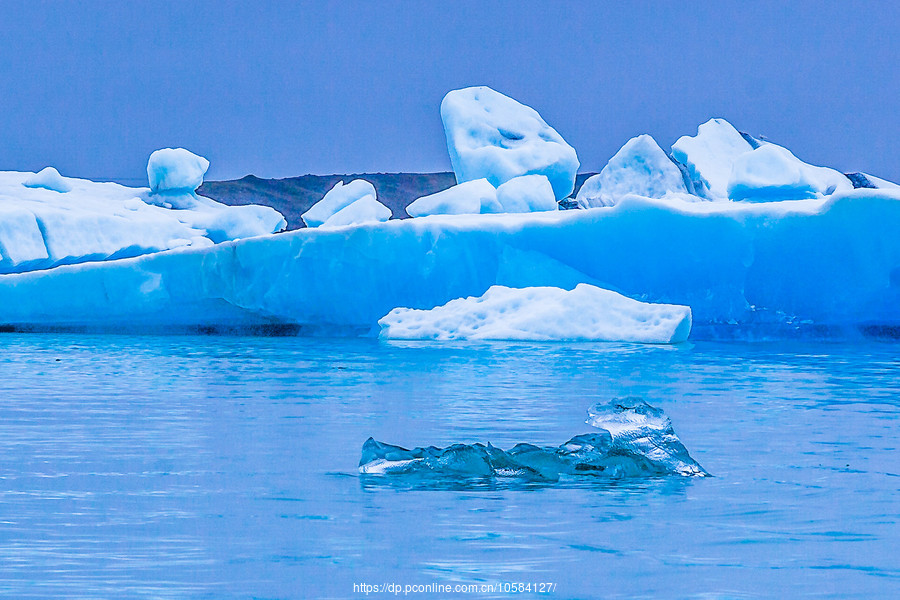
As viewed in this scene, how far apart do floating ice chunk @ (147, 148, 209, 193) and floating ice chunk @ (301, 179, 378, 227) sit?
2.44m

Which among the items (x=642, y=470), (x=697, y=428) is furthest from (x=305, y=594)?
(x=697, y=428)

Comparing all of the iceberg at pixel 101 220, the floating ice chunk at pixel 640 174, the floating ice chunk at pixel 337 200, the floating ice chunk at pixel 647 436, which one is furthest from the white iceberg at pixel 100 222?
the floating ice chunk at pixel 647 436

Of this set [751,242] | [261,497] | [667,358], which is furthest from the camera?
[751,242]

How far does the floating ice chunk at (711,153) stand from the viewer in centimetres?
1686

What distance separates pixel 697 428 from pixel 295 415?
5.26ft

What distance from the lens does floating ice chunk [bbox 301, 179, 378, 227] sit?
60.8 feet

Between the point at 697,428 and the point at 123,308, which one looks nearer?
the point at 697,428

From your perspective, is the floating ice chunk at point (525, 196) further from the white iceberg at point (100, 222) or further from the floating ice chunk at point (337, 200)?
the floating ice chunk at point (337, 200)

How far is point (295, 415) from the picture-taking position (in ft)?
16.1

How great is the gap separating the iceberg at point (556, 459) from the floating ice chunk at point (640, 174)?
42.5 feet

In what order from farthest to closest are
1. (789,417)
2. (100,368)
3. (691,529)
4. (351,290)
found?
(351,290) < (100,368) < (789,417) < (691,529)

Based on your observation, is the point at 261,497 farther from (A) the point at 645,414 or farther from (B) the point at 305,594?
(A) the point at 645,414

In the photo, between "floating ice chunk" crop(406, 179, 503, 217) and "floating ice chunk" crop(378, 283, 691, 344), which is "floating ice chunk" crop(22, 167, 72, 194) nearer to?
"floating ice chunk" crop(406, 179, 503, 217)

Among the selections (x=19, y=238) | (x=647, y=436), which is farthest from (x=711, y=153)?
(x=647, y=436)
